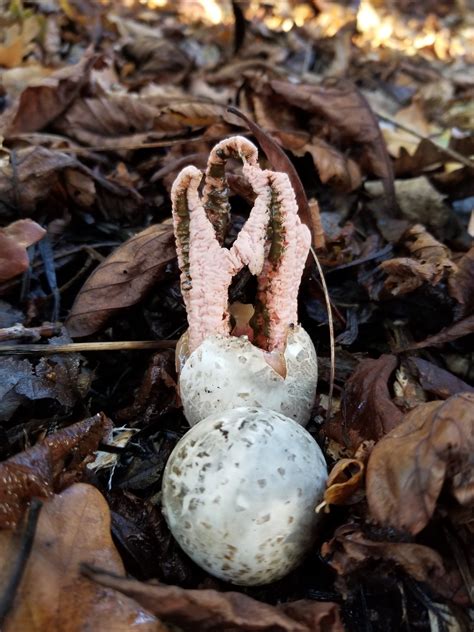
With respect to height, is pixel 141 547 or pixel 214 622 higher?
pixel 214 622

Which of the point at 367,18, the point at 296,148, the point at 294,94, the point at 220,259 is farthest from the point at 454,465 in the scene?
the point at 367,18

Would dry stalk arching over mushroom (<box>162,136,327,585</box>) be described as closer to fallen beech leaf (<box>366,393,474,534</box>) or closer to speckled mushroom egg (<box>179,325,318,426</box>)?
speckled mushroom egg (<box>179,325,318,426</box>)

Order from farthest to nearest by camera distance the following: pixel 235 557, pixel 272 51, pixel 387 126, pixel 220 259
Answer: pixel 272 51 < pixel 387 126 < pixel 220 259 < pixel 235 557

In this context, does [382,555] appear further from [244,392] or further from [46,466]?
[46,466]

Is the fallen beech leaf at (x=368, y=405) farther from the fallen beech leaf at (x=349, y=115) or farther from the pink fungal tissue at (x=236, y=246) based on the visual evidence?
the fallen beech leaf at (x=349, y=115)

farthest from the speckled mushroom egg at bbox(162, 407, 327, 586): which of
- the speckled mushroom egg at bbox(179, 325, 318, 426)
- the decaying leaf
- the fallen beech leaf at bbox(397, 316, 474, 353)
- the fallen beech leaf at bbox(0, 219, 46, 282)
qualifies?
the fallen beech leaf at bbox(0, 219, 46, 282)

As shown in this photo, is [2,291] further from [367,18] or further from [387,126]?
[367,18]
